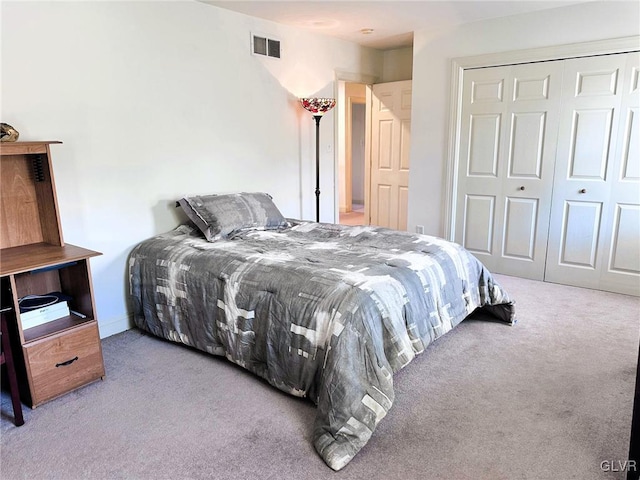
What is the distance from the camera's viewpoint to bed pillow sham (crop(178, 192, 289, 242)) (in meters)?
3.17

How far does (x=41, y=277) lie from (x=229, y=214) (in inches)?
48.3

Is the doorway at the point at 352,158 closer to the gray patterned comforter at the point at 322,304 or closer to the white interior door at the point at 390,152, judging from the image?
the white interior door at the point at 390,152

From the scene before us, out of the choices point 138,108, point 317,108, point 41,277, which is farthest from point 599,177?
point 41,277

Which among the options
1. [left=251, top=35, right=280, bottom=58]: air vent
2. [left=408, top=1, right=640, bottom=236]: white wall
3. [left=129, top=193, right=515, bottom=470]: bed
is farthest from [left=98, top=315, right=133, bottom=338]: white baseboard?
[left=408, top=1, right=640, bottom=236]: white wall

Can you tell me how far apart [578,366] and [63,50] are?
3.54m

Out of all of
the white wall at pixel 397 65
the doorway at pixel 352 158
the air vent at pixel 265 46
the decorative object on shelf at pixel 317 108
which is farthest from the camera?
the doorway at pixel 352 158

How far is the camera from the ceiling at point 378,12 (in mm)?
3545

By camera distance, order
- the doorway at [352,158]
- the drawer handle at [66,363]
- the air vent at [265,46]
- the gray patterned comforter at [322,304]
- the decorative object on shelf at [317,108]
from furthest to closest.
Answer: the doorway at [352,158], the decorative object on shelf at [317,108], the air vent at [265,46], the drawer handle at [66,363], the gray patterned comforter at [322,304]

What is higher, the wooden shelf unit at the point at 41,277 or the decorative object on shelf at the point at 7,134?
the decorative object on shelf at the point at 7,134

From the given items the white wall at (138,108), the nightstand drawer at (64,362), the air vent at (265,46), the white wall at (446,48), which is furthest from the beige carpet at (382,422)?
the air vent at (265,46)

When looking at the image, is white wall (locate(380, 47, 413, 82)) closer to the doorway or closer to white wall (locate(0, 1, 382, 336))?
white wall (locate(0, 1, 382, 336))

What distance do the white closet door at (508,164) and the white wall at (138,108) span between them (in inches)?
68.2

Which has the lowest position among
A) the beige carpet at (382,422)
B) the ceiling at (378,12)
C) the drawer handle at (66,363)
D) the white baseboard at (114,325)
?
the beige carpet at (382,422)

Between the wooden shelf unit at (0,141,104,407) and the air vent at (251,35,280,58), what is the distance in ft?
6.95
